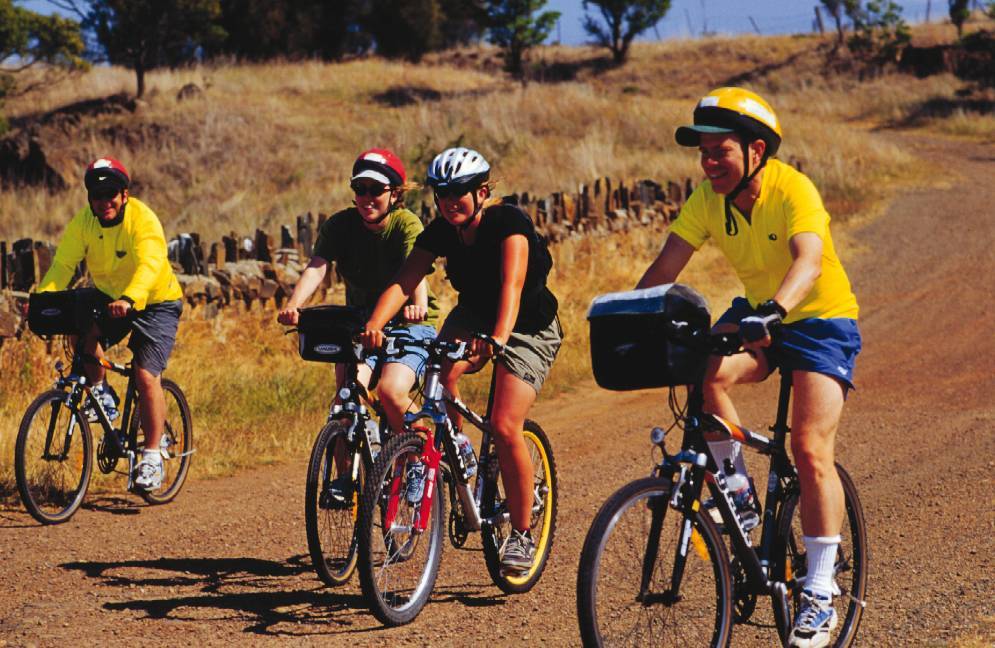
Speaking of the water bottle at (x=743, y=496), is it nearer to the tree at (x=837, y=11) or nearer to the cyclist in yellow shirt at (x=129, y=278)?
the cyclist in yellow shirt at (x=129, y=278)

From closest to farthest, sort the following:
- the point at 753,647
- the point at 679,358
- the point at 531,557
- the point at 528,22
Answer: the point at 679,358, the point at 753,647, the point at 531,557, the point at 528,22

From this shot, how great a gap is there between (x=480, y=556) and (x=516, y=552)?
78 cm

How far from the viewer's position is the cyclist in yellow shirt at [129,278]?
736cm

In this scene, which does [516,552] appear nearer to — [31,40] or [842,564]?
[842,564]

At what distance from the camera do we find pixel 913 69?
4797 cm

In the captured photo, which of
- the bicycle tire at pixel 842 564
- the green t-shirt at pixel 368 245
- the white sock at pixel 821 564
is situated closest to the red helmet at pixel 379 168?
the green t-shirt at pixel 368 245

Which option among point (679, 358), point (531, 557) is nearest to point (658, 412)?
point (531, 557)

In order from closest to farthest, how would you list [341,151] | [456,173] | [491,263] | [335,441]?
[456,173] < [491,263] < [335,441] < [341,151]

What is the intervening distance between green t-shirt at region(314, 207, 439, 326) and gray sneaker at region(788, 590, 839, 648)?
8.89 ft

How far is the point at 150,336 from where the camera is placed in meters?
7.63

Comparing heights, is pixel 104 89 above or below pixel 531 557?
above

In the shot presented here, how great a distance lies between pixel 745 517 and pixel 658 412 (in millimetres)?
5974

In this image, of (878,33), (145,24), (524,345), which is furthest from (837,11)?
(524,345)

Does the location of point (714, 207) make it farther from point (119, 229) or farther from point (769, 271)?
point (119, 229)
